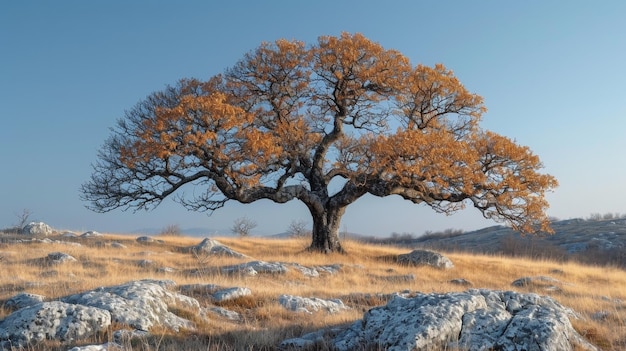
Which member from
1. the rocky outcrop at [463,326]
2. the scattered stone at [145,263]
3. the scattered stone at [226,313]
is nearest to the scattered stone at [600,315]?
the rocky outcrop at [463,326]

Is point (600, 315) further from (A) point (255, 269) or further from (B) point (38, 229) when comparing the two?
(B) point (38, 229)

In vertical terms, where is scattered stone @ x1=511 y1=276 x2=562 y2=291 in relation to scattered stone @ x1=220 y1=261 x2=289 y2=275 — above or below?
below

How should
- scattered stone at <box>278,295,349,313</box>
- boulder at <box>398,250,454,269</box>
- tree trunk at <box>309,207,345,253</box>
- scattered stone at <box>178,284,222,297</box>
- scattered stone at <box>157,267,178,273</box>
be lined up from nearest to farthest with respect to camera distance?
scattered stone at <box>278,295,349,313</box> < scattered stone at <box>178,284,222,297</box> < scattered stone at <box>157,267,178,273</box> < boulder at <box>398,250,454,269</box> < tree trunk at <box>309,207,345,253</box>

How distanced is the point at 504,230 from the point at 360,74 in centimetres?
4381

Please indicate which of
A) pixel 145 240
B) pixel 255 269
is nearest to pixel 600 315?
pixel 255 269

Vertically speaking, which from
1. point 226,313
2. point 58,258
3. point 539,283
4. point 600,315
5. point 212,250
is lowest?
point 539,283

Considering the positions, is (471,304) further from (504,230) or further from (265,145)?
(504,230)

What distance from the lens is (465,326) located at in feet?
23.8

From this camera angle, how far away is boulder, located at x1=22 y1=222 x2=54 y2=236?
31.3 metres

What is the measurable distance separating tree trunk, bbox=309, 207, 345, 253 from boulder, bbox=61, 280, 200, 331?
61.1ft

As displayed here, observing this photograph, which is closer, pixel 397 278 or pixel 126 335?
pixel 126 335

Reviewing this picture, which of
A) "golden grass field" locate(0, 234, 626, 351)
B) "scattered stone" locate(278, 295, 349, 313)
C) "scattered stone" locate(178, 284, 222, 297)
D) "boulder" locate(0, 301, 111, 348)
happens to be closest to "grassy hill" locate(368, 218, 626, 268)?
"golden grass field" locate(0, 234, 626, 351)

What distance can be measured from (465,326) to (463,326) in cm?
3

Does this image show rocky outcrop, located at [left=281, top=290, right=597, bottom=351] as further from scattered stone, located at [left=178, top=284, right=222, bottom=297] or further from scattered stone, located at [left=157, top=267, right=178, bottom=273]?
scattered stone, located at [left=157, top=267, right=178, bottom=273]
